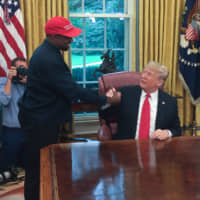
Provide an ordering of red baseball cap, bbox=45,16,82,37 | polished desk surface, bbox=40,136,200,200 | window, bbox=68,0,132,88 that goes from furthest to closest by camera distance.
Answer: window, bbox=68,0,132,88 → red baseball cap, bbox=45,16,82,37 → polished desk surface, bbox=40,136,200,200

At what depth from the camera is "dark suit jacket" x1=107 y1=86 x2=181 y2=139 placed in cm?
203

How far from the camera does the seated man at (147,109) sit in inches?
80.1

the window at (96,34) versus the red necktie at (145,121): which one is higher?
the window at (96,34)

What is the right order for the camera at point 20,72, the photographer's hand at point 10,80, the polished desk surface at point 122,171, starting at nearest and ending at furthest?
the polished desk surface at point 122,171, the camera at point 20,72, the photographer's hand at point 10,80

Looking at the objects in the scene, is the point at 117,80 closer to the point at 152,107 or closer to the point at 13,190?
the point at 152,107

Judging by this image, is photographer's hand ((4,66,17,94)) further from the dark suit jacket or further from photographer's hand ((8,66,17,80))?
the dark suit jacket

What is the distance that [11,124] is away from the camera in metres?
2.71

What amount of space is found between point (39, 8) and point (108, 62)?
1.02 meters

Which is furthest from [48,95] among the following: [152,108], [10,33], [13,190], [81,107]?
[10,33]

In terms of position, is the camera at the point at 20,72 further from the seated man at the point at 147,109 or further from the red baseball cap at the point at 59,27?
the seated man at the point at 147,109

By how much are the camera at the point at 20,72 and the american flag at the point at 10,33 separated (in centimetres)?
51

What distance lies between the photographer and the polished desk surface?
1409 mm

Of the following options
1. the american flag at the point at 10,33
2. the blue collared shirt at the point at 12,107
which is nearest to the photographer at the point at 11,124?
the blue collared shirt at the point at 12,107

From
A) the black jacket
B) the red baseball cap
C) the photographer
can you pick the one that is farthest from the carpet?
the red baseball cap
